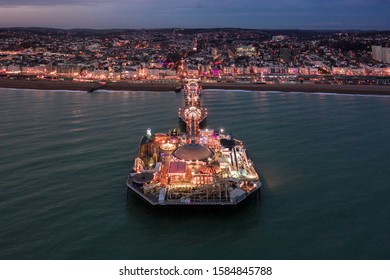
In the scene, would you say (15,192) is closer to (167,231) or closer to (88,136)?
(167,231)

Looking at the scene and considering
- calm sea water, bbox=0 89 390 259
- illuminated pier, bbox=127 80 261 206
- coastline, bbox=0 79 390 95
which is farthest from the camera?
coastline, bbox=0 79 390 95

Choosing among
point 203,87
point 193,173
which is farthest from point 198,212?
point 203,87

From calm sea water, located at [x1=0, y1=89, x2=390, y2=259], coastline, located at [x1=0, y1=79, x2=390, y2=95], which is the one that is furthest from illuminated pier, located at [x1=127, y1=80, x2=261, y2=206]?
coastline, located at [x1=0, y1=79, x2=390, y2=95]

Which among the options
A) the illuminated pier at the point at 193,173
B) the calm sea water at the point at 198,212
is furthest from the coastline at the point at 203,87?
the illuminated pier at the point at 193,173

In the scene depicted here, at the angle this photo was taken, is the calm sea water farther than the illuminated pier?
No

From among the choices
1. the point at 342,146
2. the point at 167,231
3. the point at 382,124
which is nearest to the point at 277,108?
the point at 382,124

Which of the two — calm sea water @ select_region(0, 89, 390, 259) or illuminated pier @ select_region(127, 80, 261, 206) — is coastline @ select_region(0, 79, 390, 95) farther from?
illuminated pier @ select_region(127, 80, 261, 206)
